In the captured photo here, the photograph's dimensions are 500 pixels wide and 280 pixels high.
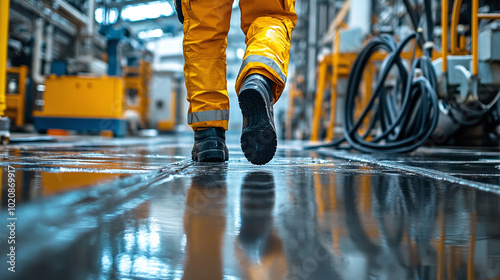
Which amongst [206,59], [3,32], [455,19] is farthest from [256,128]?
[3,32]

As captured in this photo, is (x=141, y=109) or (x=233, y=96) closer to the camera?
(x=141, y=109)

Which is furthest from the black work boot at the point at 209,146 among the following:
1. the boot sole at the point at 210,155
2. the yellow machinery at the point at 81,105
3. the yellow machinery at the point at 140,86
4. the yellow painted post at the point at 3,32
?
the yellow machinery at the point at 140,86

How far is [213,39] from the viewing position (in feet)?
4.49

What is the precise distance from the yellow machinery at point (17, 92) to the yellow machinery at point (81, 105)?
2.07m

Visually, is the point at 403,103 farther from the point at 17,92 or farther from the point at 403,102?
the point at 17,92

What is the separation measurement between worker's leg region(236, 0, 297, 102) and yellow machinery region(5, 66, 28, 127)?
7.80 metres

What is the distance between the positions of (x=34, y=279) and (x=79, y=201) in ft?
0.85

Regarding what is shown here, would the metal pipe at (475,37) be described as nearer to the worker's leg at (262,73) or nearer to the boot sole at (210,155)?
the worker's leg at (262,73)

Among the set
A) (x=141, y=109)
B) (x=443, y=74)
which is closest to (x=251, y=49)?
(x=443, y=74)

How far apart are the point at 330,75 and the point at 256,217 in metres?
5.35

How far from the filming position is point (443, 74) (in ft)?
7.34

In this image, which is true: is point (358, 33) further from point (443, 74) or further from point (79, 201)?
point (79, 201)

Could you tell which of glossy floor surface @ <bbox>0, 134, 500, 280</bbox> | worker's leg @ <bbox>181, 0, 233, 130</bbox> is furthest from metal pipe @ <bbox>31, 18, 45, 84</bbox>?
glossy floor surface @ <bbox>0, 134, 500, 280</bbox>

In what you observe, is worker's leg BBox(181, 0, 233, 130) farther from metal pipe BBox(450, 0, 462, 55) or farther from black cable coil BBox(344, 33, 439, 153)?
metal pipe BBox(450, 0, 462, 55)
